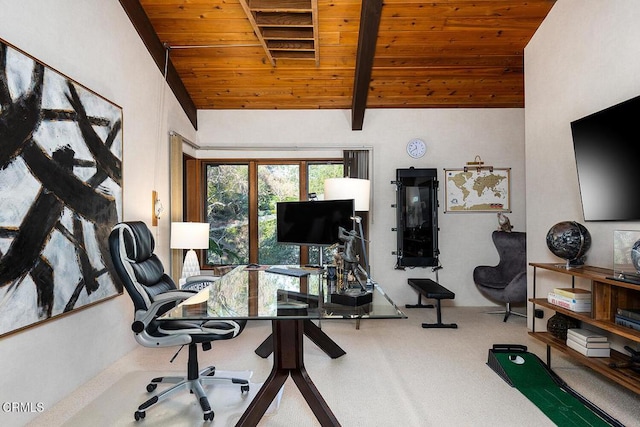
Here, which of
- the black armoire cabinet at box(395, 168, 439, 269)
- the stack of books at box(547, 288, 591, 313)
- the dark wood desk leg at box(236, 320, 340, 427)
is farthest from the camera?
the black armoire cabinet at box(395, 168, 439, 269)

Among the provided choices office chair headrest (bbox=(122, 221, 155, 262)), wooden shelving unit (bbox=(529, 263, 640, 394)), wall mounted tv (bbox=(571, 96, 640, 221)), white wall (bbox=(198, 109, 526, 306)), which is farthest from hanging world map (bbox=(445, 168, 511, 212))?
office chair headrest (bbox=(122, 221, 155, 262))

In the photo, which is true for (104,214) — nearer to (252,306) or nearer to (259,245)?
(252,306)

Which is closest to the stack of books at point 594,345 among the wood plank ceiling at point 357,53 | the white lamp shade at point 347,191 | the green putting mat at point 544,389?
the green putting mat at point 544,389

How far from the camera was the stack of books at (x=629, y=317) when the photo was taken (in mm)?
2162

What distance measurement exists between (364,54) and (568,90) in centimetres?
179

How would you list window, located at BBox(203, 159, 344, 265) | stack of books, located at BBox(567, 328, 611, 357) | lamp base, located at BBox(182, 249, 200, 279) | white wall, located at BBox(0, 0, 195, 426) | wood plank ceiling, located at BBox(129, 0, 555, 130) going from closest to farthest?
white wall, located at BBox(0, 0, 195, 426), stack of books, located at BBox(567, 328, 611, 357), wood plank ceiling, located at BBox(129, 0, 555, 130), lamp base, located at BBox(182, 249, 200, 279), window, located at BBox(203, 159, 344, 265)

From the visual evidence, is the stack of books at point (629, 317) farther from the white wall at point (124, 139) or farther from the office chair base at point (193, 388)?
the white wall at point (124, 139)

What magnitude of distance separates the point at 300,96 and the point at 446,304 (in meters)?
3.22

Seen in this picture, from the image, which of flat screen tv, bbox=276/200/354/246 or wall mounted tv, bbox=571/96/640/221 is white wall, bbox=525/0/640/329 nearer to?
wall mounted tv, bbox=571/96/640/221

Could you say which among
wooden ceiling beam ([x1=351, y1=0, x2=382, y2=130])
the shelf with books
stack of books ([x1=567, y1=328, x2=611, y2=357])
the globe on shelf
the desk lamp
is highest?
wooden ceiling beam ([x1=351, y1=0, x2=382, y2=130])

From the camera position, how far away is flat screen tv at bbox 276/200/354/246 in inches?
109

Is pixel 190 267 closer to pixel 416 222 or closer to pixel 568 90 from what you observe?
pixel 416 222

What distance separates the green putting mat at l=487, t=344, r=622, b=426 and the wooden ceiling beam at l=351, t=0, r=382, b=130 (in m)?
2.85

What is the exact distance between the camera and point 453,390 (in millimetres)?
2521
